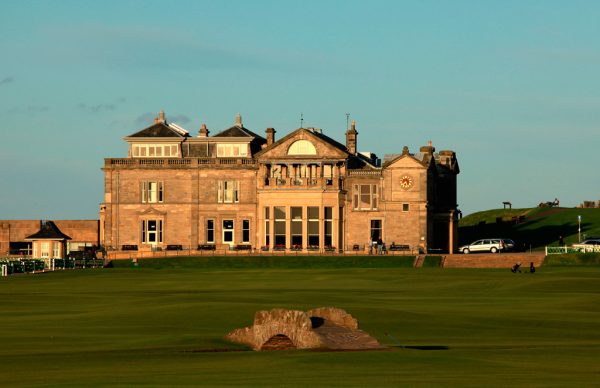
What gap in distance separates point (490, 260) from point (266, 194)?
85.4 ft

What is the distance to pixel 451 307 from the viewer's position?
58.2m

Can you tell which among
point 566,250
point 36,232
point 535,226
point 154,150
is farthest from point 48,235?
point 535,226

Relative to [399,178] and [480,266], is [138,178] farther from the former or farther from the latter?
[480,266]

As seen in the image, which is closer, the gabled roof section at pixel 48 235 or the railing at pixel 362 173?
the gabled roof section at pixel 48 235

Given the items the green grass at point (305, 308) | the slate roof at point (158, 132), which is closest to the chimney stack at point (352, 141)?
the slate roof at point (158, 132)

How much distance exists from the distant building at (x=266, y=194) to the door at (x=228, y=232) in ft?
0.31

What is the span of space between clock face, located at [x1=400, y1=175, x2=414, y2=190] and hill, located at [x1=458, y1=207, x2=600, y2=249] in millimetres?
12975

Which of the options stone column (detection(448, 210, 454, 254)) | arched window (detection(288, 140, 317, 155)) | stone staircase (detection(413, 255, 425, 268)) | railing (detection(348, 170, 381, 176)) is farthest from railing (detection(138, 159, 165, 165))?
stone staircase (detection(413, 255, 425, 268))

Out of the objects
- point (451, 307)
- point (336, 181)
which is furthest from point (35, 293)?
point (336, 181)

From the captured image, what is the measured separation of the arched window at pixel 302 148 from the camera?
125 metres

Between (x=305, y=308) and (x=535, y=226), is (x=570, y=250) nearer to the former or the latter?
(x=535, y=226)

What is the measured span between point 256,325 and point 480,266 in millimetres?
71167

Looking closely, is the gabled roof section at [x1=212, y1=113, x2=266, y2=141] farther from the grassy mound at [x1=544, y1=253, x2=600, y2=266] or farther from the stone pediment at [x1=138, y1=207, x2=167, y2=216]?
the grassy mound at [x1=544, y1=253, x2=600, y2=266]

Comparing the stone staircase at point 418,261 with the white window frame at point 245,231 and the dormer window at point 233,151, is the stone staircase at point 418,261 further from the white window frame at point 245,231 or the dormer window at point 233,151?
the dormer window at point 233,151
